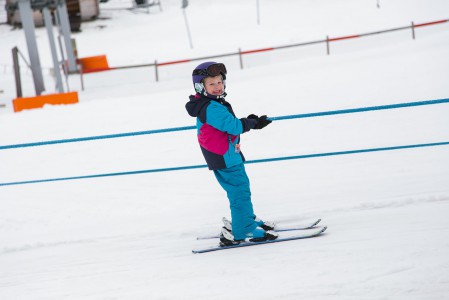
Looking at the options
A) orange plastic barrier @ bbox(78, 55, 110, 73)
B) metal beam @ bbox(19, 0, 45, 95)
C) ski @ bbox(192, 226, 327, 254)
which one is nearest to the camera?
ski @ bbox(192, 226, 327, 254)

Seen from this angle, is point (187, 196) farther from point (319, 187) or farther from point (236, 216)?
point (236, 216)


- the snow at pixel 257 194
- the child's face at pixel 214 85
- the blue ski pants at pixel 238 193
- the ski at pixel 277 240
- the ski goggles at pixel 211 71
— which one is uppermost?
the ski goggles at pixel 211 71

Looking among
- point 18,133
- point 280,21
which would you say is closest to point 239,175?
point 18,133

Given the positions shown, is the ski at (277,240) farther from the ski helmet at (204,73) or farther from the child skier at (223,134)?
the ski helmet at (204,73)

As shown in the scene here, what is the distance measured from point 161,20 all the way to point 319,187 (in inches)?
1422

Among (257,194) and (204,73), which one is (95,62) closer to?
(257,194)

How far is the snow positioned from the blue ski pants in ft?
0.80

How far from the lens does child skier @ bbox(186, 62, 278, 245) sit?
5133 millimetres

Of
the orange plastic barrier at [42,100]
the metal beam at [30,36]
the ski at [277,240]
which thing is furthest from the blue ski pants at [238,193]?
the metal beam at [30,36]

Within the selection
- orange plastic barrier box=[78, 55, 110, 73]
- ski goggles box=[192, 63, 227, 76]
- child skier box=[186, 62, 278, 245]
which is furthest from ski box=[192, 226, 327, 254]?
orange plastic barrier box=[78, 55, 110, 73]

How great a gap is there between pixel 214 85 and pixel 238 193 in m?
0.89

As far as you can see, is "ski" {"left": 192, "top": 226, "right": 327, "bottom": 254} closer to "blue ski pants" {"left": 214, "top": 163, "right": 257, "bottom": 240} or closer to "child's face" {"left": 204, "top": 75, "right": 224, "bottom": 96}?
"blue ski pants" {"left": 214, "top": 163, "right": 257, "bottom": 240}

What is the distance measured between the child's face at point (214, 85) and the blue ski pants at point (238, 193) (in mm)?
628

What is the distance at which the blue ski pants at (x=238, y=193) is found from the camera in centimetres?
535
